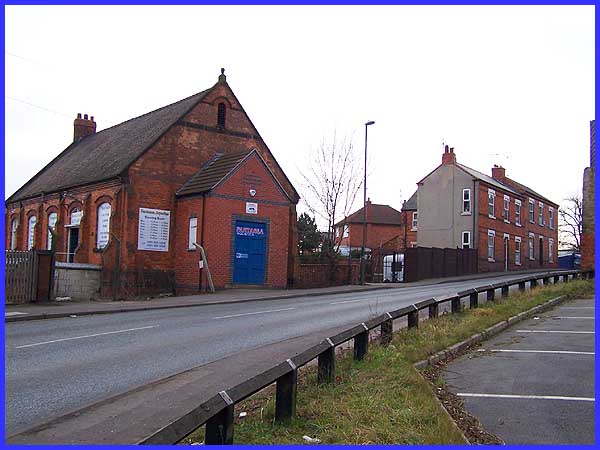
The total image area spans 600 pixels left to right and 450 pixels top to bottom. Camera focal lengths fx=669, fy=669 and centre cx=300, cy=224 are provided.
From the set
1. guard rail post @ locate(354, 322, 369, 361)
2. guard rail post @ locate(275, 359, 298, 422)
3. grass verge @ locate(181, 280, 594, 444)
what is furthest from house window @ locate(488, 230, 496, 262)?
guard rail post @ locate(275, 359, 298, 422)

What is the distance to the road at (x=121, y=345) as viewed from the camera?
8008 millimetres

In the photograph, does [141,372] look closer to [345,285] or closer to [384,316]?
[384,316]

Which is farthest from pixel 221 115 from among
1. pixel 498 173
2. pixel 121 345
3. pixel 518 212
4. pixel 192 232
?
pixel 498 173

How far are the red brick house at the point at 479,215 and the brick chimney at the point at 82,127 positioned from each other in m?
24.2

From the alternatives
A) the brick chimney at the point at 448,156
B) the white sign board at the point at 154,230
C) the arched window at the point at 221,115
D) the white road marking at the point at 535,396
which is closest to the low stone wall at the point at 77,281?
the white sign board at the point at 154,230

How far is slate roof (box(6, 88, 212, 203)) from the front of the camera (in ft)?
97.3

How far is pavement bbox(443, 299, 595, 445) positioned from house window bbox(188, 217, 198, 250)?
17.7 m

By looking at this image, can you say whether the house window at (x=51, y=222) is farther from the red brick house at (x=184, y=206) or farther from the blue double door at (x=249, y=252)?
the blue double door at (x=249, y=252)

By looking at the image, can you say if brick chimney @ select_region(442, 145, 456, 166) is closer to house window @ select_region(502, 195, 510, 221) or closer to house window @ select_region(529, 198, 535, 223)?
house window @ select_region(502, 195, 510, 221)

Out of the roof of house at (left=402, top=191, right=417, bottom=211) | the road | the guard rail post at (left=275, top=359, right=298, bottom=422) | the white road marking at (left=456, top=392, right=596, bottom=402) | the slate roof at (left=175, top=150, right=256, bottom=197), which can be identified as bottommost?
the road

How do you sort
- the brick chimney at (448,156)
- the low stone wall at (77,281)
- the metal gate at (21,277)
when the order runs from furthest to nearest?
the brick chimney at (448,156) < the low stone wall at (77,281) < the metal gate at (21,277)

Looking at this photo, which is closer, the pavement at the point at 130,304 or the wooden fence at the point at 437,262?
the pavement at the point at 130,304

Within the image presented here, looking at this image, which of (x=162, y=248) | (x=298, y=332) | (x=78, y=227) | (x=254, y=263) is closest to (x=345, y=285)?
(x=254, y=263)

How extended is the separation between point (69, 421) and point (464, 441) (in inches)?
148
